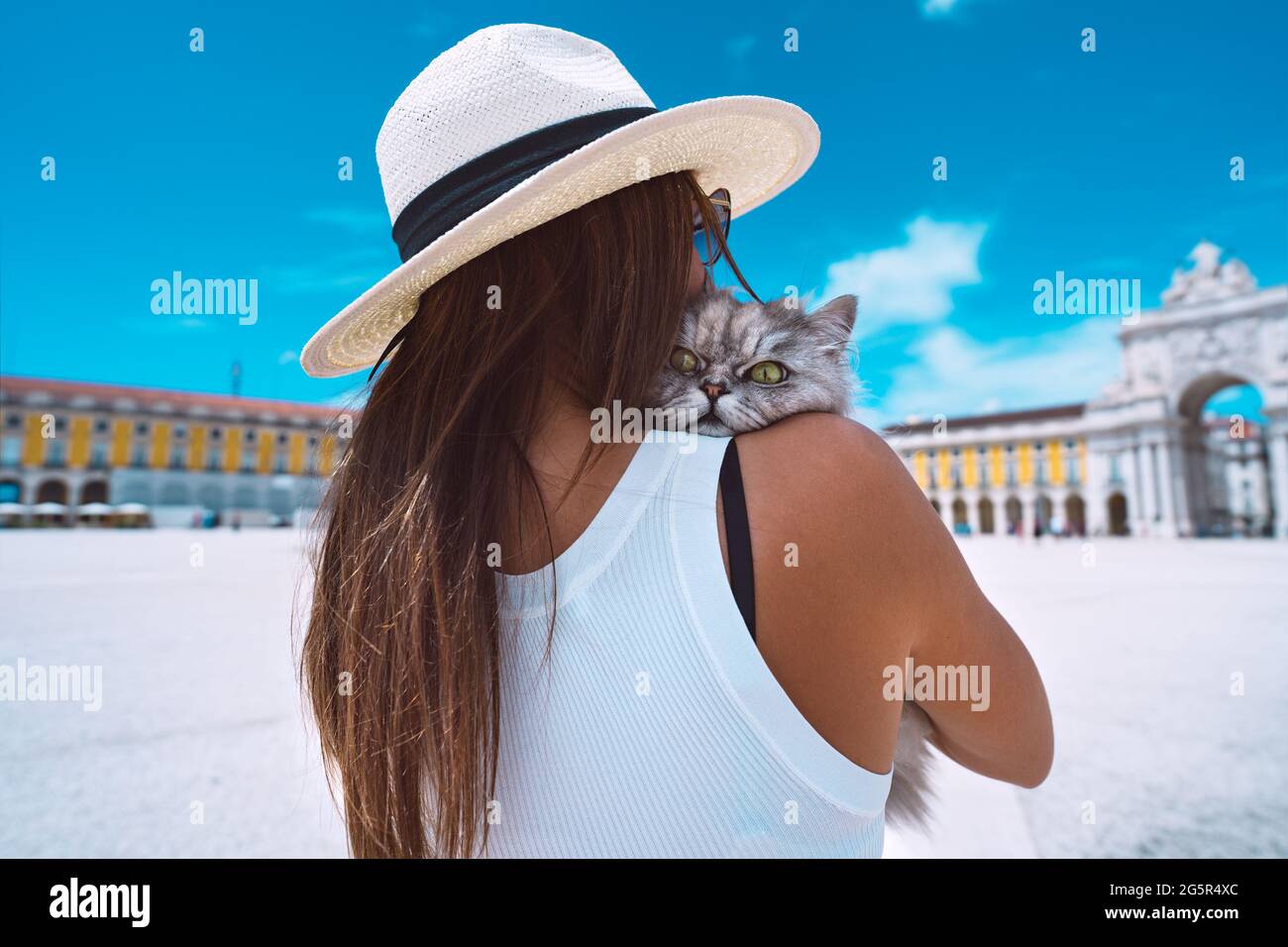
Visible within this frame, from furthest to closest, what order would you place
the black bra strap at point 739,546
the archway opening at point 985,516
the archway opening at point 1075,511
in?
the archway opening at point 985,516 → the archway opening at point 1075,511 → the black bra strap at point 739,546

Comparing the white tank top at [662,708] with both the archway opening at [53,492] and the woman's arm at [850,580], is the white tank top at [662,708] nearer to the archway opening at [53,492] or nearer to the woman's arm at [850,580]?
the woman's arm at [850,580]

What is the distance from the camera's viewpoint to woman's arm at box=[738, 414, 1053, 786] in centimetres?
77

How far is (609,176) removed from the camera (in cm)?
97

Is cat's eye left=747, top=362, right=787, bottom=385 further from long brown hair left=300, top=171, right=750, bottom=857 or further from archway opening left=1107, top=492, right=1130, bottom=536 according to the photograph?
archway opening left=1107, top=492, right=1130, bottom=536

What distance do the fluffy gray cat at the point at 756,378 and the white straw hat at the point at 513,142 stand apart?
9.3 inches

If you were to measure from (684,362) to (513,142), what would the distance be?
40 centimetres

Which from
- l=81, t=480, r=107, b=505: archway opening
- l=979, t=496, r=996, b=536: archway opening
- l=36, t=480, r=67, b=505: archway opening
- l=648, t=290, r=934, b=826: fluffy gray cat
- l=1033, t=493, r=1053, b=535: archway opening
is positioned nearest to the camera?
l=648, t=290, r=934, b=826: fluffy gray cat

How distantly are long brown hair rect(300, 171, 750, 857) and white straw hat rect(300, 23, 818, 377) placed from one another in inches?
1.8

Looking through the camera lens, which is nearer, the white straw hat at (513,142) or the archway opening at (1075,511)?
the white straw hat at (513,142)

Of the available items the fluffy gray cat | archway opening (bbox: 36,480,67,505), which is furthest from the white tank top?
archway opening (bbox: 36,480,67,505)

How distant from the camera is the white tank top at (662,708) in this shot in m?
0.77

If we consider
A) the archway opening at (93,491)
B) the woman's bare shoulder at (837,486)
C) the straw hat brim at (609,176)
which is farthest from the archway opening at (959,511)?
the archway opening at (93,491)
